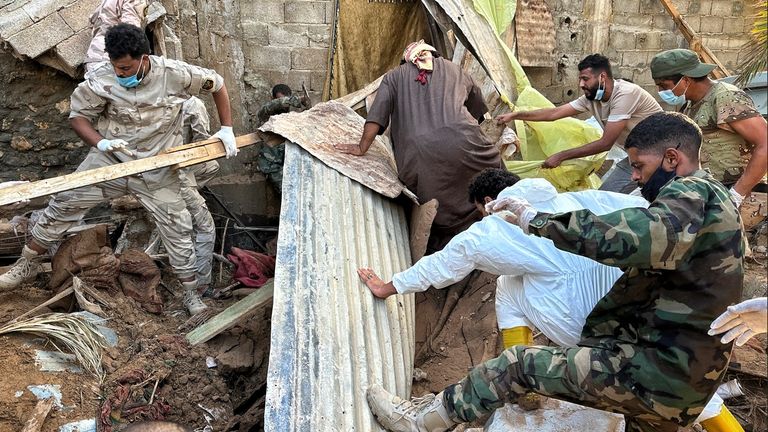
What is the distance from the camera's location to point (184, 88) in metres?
3.67

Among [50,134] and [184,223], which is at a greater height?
[50,134]

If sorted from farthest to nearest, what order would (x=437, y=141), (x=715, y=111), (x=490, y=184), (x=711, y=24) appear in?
(x=711, y=24) → (x=437, y=141) → (x=715, y=111) → (x=490, y=184)

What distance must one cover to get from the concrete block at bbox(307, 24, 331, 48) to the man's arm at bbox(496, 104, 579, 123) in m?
1.96

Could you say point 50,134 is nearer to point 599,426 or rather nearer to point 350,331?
point 350,331

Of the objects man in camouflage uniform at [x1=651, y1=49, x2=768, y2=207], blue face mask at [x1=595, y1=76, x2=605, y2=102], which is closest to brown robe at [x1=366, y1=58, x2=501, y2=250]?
blue face mask at [x1=595, y1=76, x2=605, y2=102]

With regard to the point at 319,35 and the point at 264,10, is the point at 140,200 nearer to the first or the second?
the point at 264,10

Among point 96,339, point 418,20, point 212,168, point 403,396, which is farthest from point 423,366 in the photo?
point 418,20

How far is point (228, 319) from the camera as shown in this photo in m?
3.32

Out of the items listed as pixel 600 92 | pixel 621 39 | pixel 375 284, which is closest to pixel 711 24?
pixel 621 39

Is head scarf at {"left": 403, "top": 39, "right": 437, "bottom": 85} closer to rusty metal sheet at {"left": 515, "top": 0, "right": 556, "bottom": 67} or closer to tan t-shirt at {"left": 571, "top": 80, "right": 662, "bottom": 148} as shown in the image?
tan t-shirt at {"left": 571, "top": 80, "right": 662, "bottom": 148}

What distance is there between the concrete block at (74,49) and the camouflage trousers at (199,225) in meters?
1.24

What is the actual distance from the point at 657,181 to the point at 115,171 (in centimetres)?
253

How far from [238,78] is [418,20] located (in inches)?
75.1

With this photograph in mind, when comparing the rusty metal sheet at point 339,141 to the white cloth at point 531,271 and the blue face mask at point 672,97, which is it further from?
the blue face mask at point 672,97
